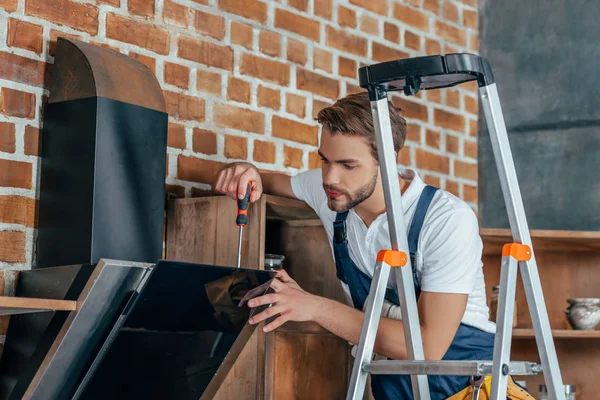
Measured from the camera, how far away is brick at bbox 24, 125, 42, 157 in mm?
2512

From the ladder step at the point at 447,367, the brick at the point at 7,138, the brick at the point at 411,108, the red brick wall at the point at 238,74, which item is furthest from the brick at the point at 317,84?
the ladder step at the point at 447,367

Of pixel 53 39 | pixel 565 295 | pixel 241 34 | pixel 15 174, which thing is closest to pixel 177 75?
pixel 241 34

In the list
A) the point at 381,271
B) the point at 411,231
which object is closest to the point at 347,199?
the point at 411,231

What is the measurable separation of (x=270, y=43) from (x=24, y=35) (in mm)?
1002

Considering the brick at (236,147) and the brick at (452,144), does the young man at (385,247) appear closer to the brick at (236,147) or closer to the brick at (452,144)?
the brick at (236,147)

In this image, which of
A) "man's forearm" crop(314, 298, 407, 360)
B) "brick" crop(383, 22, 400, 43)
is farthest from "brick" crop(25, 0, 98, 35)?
"brick" crop(383, 22, 400, 43)

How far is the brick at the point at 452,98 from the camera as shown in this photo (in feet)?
13.3

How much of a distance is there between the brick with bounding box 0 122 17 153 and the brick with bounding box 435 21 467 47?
2.15 metres

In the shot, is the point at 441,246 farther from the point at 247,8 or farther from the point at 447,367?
the point at 247,8

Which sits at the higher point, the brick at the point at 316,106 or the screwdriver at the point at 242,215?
the brick at the point at 316,106

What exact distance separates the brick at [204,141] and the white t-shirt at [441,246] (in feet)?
1.71

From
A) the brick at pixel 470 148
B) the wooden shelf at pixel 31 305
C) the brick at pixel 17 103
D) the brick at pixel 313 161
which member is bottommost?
the wooden shelf at pixel 31 305

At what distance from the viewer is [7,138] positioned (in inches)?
97.0

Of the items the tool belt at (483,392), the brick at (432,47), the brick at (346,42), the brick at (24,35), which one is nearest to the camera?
the tool belt at (483,392)
